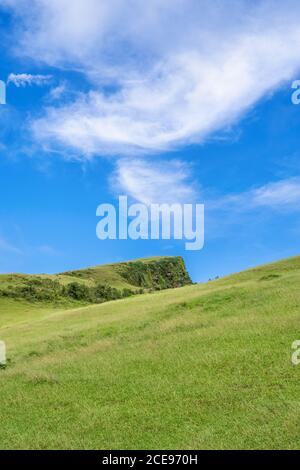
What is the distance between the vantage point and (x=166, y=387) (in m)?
20.2

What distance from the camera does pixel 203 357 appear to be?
922 inches

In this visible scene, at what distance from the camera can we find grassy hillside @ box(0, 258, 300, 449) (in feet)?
51.6

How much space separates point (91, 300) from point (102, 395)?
129 meters

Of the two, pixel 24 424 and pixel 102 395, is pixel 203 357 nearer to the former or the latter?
pixel 102 395

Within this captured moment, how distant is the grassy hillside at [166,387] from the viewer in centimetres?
1572
